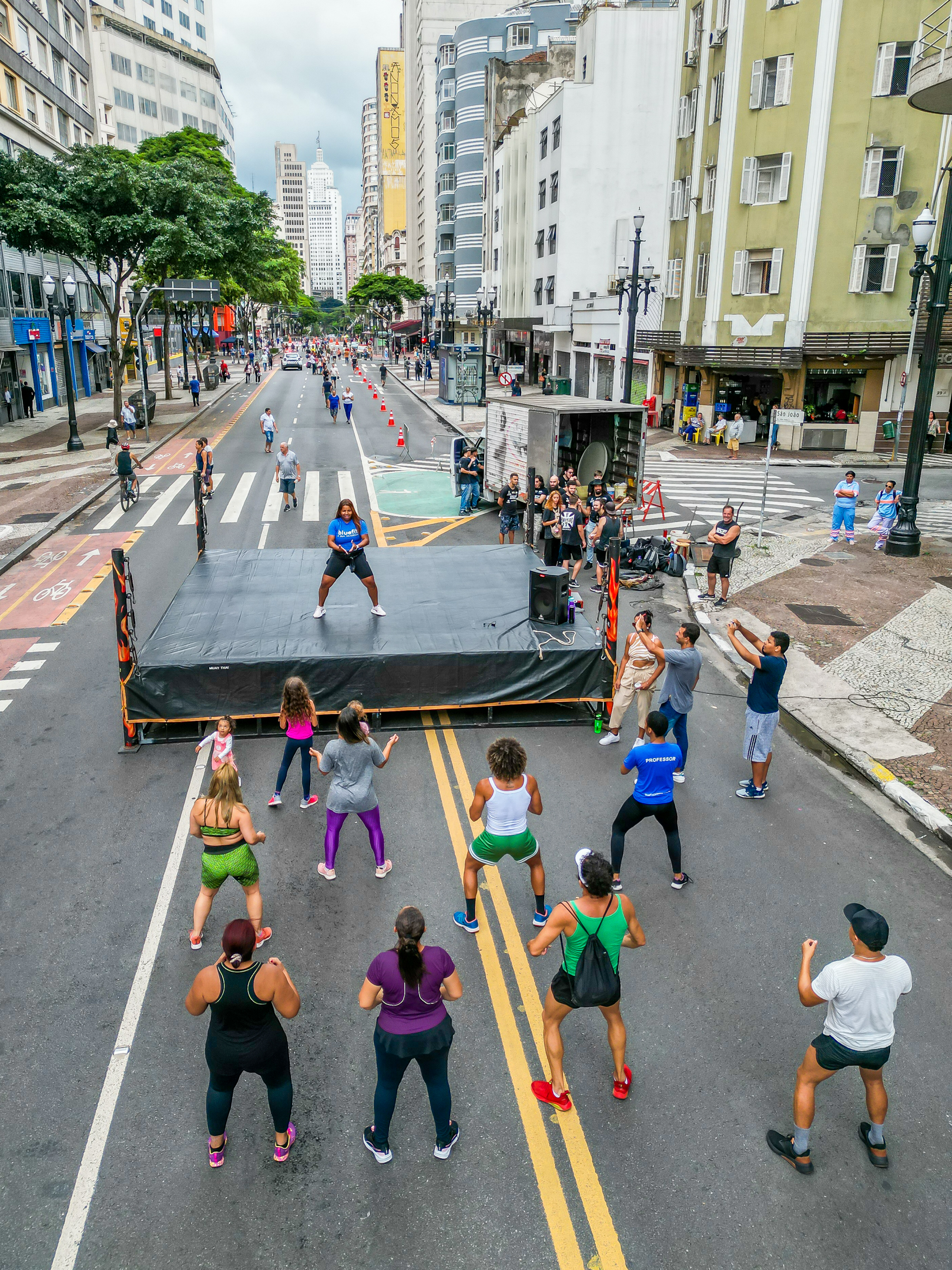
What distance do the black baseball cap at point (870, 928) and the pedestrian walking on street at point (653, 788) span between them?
2.30 metres

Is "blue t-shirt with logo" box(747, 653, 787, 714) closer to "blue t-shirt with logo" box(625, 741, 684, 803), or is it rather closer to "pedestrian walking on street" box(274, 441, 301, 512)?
"blue t-shirt with logo" box(625, 741, 684, 803)

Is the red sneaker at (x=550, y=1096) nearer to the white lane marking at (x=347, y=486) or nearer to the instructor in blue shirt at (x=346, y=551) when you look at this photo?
the instructor in blue shirt at (x=346, y=551)

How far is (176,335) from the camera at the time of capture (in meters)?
94.0

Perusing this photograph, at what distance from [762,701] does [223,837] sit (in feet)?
17.2

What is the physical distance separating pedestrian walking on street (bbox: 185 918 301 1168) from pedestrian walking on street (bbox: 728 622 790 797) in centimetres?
557

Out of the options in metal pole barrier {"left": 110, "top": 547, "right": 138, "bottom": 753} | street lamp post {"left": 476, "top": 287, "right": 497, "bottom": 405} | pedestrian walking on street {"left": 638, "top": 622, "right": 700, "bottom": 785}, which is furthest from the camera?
street lamp post {"left": 476, "top": 287, "right": 497, "bottom": 405}

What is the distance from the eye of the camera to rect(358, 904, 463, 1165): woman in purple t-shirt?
4.50m

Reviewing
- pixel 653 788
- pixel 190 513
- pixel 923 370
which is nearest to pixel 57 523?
pixel 190 513

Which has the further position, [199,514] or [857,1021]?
[199,514]

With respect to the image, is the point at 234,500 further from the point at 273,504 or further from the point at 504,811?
the point at 504,811

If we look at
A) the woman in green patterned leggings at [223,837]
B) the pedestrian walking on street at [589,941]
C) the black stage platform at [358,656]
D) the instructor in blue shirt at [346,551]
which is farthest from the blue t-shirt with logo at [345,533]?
the pedestrian walking on street at [589,941]

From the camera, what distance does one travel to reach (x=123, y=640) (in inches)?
386

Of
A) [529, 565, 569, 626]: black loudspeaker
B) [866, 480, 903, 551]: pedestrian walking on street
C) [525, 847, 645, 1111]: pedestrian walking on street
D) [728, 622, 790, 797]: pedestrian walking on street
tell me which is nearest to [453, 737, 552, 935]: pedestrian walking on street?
[525, 847, 645, 1111]: pedestrian walking on street

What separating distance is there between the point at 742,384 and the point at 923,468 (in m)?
9.63
